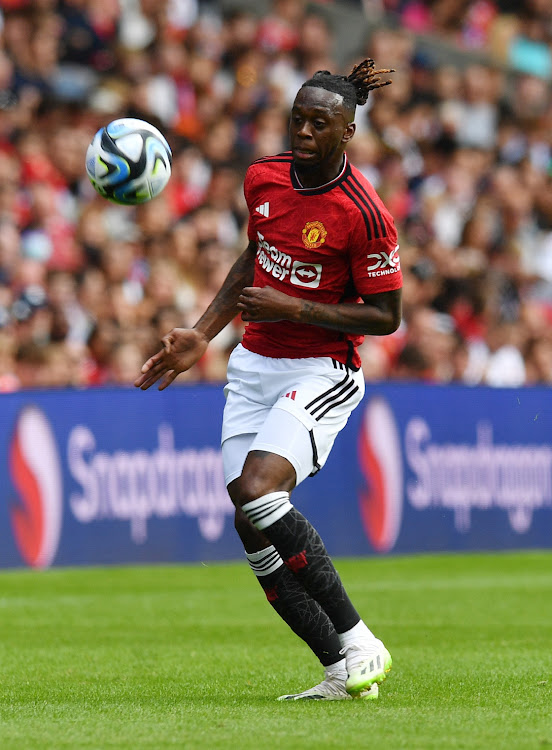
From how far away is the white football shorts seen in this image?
6125mm

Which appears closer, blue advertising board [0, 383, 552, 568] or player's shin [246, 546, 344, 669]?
player's shin [246, 546, 344, 669]

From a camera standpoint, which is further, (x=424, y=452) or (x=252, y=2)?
(x=252, y=2)

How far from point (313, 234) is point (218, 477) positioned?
278 inches

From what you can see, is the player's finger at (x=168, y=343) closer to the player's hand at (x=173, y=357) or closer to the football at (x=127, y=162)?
the player's hand at (x=173, y=357)

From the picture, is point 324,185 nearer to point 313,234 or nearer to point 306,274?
point 313,234

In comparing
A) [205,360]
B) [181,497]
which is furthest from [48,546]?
[205,360]

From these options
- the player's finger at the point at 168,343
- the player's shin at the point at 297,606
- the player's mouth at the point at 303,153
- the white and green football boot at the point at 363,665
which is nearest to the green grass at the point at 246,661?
the white and green football boot at the point at 363,665

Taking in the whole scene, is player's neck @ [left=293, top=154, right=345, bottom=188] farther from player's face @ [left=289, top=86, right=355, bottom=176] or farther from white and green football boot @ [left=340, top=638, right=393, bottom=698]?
white and green football boot @ [left=340, top=638, right=393, bottom=698]

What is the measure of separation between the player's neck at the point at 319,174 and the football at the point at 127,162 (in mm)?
921

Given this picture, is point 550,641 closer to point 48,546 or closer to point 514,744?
point 514,744

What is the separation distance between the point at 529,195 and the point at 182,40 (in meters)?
5.05

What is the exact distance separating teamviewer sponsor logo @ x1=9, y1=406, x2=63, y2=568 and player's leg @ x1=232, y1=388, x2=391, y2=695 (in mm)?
6360

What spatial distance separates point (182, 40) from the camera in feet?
55.7

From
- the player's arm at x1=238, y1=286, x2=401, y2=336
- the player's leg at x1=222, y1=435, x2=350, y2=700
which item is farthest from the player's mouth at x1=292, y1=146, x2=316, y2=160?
the player's leg at x1=222, y1=435, x2=350, y2=700
